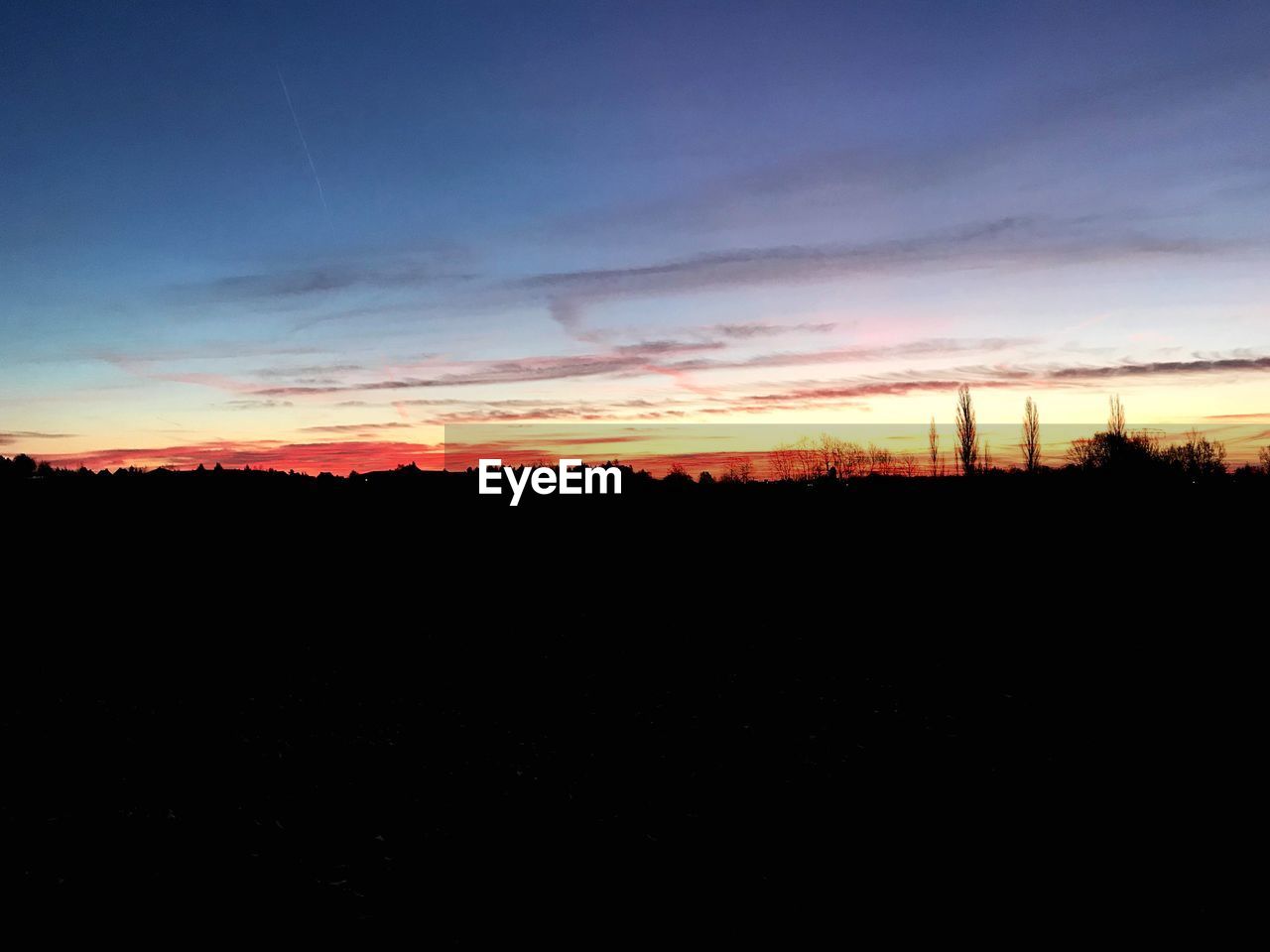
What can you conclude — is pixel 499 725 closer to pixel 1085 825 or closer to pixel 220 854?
pixel 220 854

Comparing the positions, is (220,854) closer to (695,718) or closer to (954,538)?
(695,718)

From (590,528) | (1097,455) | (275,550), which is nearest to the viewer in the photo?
(275,550)

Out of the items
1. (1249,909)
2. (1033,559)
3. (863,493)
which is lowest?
(1249,909)

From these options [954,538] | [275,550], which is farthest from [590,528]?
[954,538]

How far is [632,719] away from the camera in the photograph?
1074 cm

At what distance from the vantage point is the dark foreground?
245 inches

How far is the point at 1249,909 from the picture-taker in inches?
226

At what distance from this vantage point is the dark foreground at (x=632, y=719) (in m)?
6.21

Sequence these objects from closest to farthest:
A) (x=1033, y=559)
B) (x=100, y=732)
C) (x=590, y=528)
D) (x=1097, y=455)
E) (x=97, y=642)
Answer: (x=100, y=732), (x=97, y=642), (x=1033, y=559), (x=590, y=528), (x=1097, y=455)

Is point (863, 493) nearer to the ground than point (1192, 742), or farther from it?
farther from it

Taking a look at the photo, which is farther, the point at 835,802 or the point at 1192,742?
the point at 1192,742

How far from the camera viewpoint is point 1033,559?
20344 millimetres

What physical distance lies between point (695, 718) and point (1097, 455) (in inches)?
2690

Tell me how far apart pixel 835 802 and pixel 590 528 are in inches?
666
